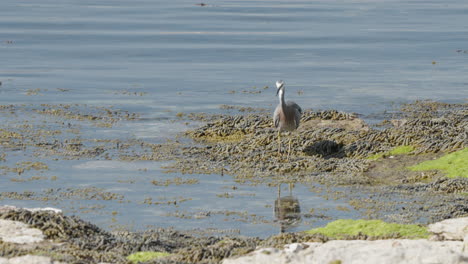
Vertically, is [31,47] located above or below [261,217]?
above

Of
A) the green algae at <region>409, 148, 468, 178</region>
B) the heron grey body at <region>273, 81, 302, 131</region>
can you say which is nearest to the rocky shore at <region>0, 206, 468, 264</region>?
the green algae at <region>409, 148, 468, 178</region>

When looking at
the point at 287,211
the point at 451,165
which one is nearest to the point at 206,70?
the point at 451,165

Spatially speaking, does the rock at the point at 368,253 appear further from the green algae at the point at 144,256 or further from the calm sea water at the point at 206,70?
the calm sea water at the point at 206,70

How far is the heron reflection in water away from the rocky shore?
5.64ft

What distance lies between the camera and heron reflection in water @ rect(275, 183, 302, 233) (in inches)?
493

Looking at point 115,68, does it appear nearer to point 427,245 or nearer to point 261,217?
point 261,217

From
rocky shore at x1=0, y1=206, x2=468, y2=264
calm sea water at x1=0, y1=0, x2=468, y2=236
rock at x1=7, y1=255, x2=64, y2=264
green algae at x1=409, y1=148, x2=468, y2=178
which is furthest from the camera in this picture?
green algae at x1=409, y1=148, x2=468, y2=178

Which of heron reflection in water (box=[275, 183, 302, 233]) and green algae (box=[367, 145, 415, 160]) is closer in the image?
heron reflection in water (box=[275, 183, 302, 233])

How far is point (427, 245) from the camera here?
9.05 meters

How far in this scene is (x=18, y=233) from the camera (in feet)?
33.3

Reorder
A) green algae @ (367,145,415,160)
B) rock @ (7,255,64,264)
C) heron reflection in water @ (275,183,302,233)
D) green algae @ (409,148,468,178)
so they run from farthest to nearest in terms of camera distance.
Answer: green algae @ (367,145,415,160)
green algae @ (409,148,468,178)
heron reflection in water @ (275,183,302,233)
rock @ (7,255,64,264)

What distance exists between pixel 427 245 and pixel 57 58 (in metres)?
Answer: 27.9

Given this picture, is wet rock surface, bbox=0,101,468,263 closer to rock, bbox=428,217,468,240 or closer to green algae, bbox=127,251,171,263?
green algae, bbox=127,251,171,263

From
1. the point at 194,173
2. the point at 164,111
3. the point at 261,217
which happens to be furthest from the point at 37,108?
the point at 261,217
